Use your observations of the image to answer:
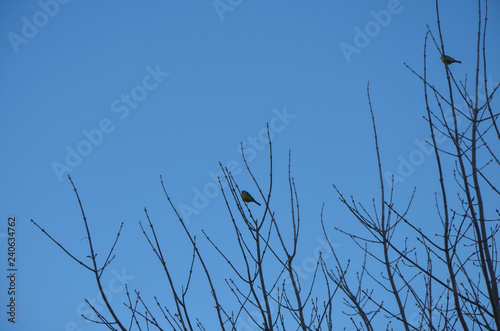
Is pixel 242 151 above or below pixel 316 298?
above

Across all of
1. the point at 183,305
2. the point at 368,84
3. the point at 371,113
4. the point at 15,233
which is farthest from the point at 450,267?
the point at 15,233

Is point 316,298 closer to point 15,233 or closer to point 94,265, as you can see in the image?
point 94,265

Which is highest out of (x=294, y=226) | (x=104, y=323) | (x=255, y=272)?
(x=294, y=226)

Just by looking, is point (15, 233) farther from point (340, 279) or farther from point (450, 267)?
point (450, 267)

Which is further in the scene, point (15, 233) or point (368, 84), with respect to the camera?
point (15, 233)

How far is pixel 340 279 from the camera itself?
3674 millimetres

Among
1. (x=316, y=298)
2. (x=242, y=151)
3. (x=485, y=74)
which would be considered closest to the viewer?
(x=485, y=74)

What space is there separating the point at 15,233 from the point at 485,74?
7945 millimetres

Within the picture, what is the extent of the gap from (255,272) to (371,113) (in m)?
1.37

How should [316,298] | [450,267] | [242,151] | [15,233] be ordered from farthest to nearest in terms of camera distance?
[15,233] → [316,298] → [242,151] → [450,267]

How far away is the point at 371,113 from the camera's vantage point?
300 centimetres

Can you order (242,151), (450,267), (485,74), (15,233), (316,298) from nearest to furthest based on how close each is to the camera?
(450,267) → (485,74) → (242,151) → (316,298) → (15,233)

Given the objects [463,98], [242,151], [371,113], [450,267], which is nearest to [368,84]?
[371,113]

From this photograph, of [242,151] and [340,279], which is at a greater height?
[242,151]
